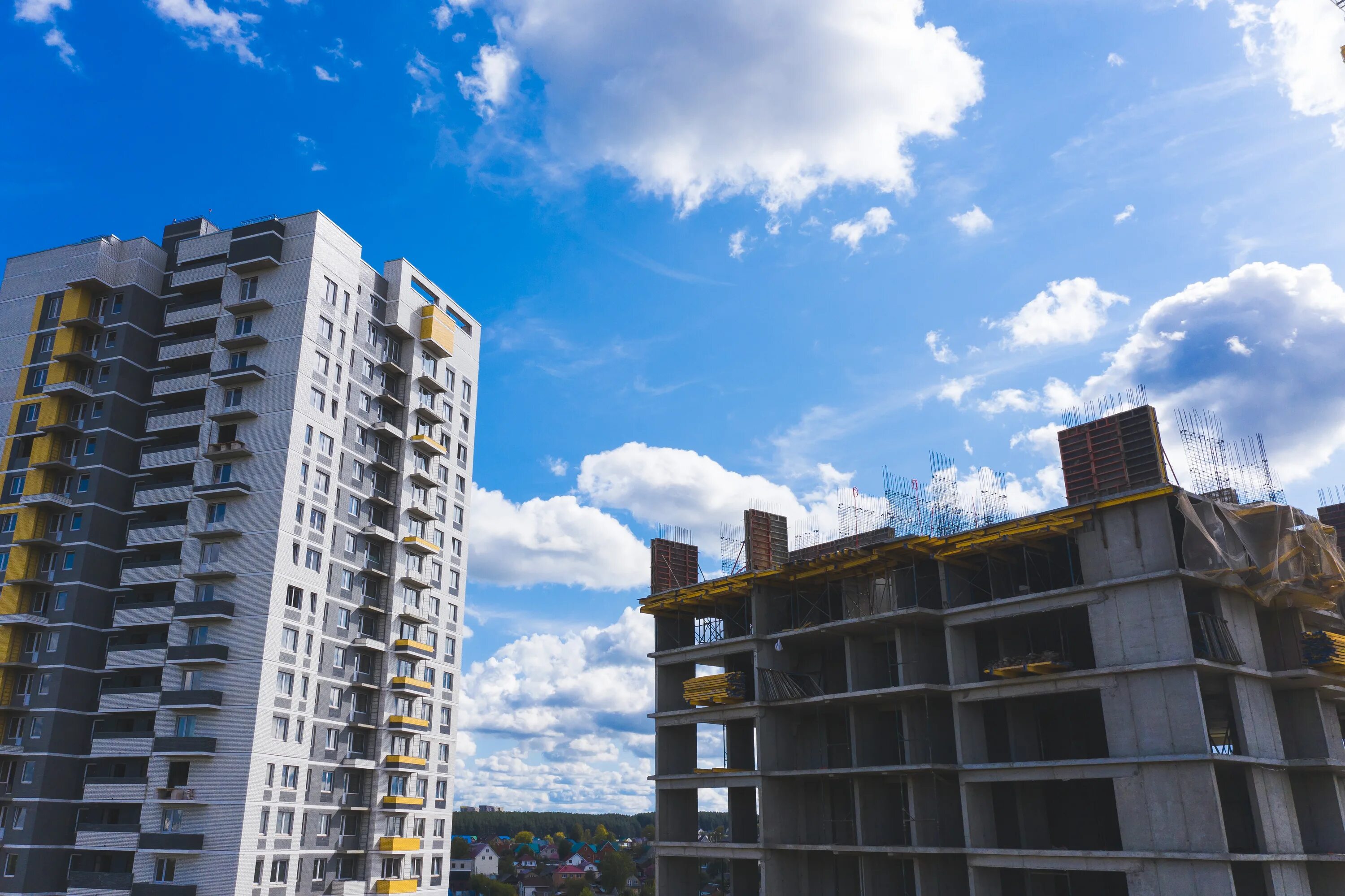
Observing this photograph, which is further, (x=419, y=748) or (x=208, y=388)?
(x=419, y=748)

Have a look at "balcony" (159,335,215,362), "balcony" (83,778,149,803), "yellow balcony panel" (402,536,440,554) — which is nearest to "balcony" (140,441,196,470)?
"balcony" (159,335,215,362)

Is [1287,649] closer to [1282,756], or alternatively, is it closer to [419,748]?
[1282,756]

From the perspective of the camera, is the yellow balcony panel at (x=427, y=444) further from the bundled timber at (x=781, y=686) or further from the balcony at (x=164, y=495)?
the bundled timber at (x=781, y=686)

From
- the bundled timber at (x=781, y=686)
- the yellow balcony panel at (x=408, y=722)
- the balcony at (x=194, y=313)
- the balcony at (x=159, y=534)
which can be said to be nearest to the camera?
the bundled timber at (x=781, y=686)

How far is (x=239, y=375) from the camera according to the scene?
202 ft

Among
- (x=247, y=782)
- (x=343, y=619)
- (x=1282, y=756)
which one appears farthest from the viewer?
(x=343, y=619)

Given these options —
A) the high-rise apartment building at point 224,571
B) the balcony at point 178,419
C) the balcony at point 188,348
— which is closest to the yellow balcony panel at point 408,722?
the high-rise apartment building at point 224,571

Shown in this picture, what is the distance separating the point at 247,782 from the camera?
173 feet

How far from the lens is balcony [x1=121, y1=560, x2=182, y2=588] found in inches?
2350

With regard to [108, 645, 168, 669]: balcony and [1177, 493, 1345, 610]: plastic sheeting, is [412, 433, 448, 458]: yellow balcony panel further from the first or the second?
[1177, 493, 1345, 610]: plastic sheeting

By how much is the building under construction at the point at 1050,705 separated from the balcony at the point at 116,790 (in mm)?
31076

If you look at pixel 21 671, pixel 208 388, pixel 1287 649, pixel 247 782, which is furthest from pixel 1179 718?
pixel 21 671

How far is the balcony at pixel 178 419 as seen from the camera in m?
63.6

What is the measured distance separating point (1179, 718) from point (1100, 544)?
7.56 meters
